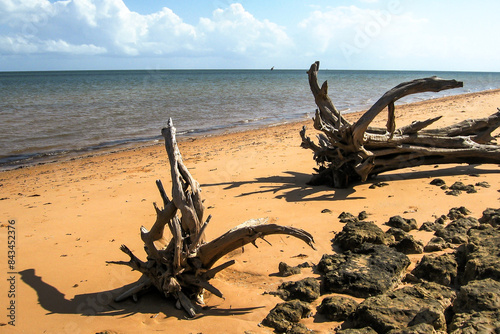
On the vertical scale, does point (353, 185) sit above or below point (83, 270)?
above

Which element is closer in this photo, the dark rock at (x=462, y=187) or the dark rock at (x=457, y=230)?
the dark rock at (x=457, y=230)

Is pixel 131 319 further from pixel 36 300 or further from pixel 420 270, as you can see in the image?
pixel 420 270

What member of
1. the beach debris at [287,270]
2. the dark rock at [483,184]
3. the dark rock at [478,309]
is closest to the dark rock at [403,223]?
the beach debris at [287,270]

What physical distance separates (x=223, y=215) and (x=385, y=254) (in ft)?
9.15

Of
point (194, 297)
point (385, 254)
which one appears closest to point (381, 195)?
point (385, 254)

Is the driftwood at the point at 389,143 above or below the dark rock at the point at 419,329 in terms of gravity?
above

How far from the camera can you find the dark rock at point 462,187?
6204 mm

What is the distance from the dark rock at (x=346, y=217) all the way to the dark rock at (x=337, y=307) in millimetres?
2139

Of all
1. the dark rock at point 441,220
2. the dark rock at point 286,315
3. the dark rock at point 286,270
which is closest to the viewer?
the dark rock at point 286,315

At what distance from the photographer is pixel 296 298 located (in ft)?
12.0

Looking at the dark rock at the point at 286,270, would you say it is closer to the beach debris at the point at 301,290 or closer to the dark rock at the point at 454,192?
the beach debris at the point at 301,290

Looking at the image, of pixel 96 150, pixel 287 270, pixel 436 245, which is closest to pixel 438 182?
pixel 436 245

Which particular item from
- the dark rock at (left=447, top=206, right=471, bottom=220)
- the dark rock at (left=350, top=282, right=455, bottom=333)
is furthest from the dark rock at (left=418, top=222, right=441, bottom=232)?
the dark rock at (left=350, top=282, right=455, bottom=333)

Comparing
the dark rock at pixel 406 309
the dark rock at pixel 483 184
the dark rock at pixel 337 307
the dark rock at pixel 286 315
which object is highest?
the dark rock at pixel 483 184
